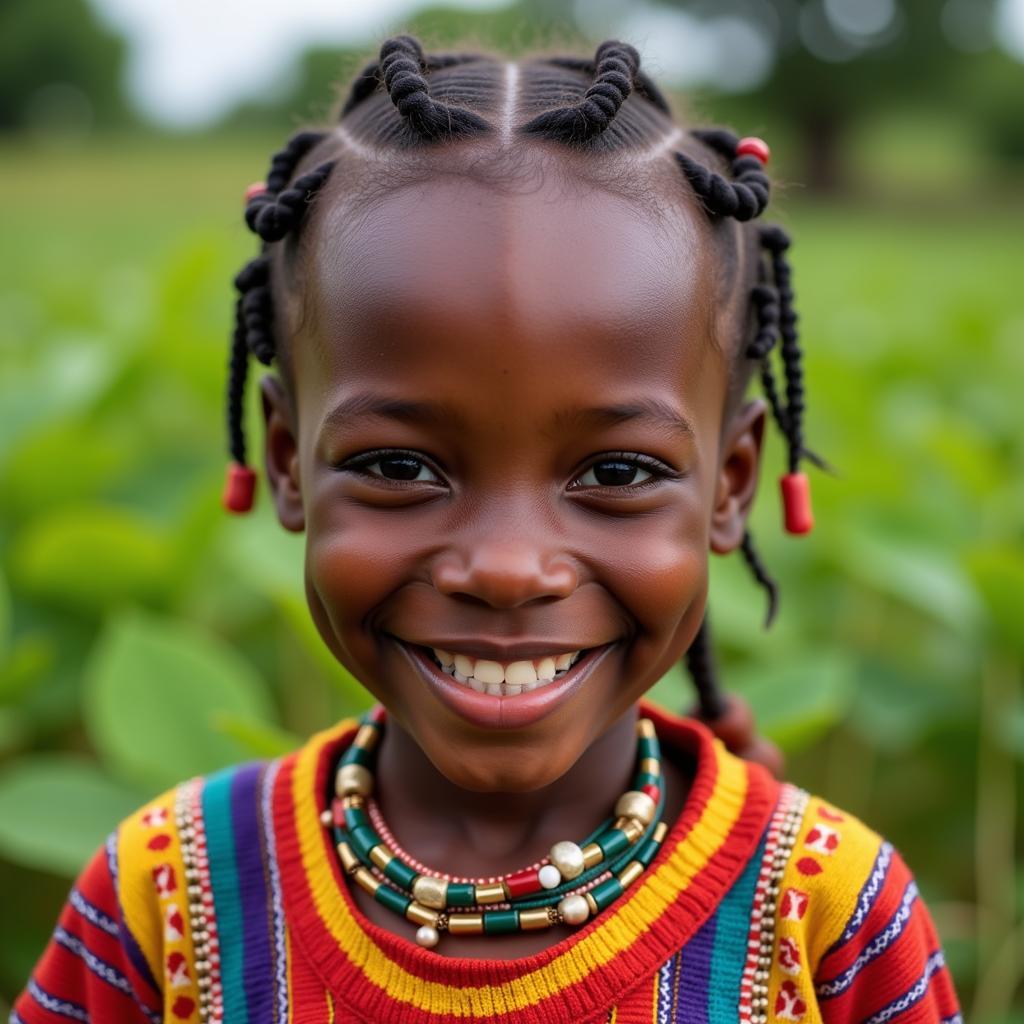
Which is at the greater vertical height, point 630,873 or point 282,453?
point 282,453

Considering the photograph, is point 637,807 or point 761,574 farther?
point 761,574

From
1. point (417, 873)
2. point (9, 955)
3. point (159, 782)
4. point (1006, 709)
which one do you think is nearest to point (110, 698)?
point (159, 782)

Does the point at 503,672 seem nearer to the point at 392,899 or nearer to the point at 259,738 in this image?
the point at 392,899

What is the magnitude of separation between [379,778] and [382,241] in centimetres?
→ 47

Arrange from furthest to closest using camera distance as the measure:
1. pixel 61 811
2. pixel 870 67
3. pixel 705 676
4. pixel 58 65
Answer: pixel 870 67, pixel 58 65, pixel 61 811, pixel 705 676

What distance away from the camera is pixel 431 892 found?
3.47 ft

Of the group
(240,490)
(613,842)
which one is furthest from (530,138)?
(613,842)

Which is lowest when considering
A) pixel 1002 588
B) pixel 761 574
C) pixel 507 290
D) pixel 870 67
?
pixel 870 67

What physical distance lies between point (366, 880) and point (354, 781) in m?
0.09

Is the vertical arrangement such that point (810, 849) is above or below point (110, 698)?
above

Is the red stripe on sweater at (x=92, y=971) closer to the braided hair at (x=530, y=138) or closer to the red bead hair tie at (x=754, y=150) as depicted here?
the braided hair at (x=530, y=138)

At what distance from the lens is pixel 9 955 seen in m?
1.81

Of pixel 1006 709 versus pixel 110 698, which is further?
pixel 1006 709

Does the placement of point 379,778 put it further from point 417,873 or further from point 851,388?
point 851,388
